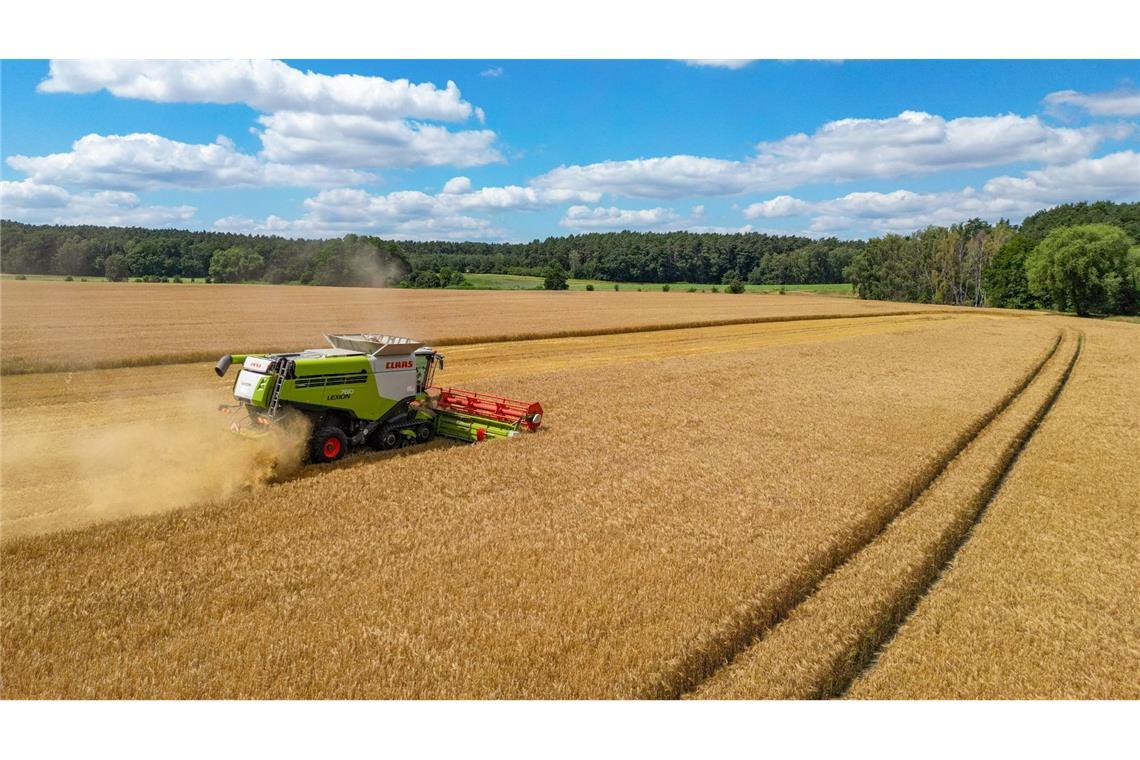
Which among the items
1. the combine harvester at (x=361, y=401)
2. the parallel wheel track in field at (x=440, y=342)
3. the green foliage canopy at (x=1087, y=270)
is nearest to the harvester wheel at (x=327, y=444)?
the combine harvester at (x=361, y=401)

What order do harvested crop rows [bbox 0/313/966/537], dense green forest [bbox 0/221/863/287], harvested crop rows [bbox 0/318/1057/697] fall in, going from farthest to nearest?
1. dense green forest [bbox 0/221/863/287]
2. harvested crop rows [bbox 0/313/966/537]
3. harvested crop rows [bbox 0/318/1057/697]

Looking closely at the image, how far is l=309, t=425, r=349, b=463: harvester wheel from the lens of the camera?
438 inches

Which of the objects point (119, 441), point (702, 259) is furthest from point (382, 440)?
point (702, 259)

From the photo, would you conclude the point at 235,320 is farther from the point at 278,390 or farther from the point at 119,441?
the point at 278,390

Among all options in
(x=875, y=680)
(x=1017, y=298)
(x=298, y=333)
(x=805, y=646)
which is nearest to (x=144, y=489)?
(x=805, y=646)

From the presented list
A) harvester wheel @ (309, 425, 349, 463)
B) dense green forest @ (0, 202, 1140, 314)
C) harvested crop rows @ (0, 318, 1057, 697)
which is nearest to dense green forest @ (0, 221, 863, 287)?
dense green forest @ (0, 202, 1140, 314)

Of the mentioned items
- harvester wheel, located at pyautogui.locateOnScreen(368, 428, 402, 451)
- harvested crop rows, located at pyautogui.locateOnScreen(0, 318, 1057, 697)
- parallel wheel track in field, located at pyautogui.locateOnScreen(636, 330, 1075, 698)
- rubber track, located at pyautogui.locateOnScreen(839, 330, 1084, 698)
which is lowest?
rubber track, located at pyautogui.locateOnScreen(839, 330, 1084, 698)

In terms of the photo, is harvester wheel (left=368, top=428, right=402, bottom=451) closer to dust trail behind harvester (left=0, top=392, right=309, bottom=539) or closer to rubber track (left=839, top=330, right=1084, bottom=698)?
dust trail behind harvester (left=0, top=392, right=309, bottom=539)

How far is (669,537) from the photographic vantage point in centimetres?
830

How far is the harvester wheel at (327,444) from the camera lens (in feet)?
36.5

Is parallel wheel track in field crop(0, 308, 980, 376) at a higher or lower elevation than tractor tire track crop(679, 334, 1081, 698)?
higher

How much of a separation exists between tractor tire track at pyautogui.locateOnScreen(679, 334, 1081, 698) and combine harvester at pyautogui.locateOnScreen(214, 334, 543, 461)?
683 centimetres

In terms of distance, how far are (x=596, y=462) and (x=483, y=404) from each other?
3.81 metres

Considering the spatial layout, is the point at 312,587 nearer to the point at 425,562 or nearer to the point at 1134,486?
the point at 425,562
